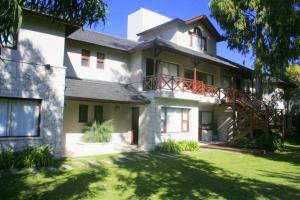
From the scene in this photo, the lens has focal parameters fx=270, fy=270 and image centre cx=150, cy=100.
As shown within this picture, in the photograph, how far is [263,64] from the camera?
782 inches

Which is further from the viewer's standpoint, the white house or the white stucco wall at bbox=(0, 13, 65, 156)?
the white house

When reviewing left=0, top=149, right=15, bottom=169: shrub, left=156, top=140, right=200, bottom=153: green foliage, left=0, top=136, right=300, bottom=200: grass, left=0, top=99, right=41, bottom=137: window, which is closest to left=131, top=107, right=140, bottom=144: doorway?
left=156, top=140, right=200, bottom=153: green foliage

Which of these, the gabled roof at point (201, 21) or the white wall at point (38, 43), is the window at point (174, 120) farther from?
the white wall at point (38, 43)

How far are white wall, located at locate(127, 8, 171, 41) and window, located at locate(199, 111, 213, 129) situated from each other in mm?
9467

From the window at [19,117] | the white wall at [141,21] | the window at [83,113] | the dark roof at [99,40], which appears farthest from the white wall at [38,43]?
the white wall at [141,21]

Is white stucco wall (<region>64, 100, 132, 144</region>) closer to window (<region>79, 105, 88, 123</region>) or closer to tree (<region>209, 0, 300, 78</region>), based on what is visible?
window (<region>79, 105, 88, 123</region>)

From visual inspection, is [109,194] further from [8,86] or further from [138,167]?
[8,86]

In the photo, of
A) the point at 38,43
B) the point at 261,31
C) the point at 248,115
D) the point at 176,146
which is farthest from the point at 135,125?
the point at 261,31

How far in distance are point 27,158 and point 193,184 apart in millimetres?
6368

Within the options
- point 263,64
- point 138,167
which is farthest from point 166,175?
point 263,64

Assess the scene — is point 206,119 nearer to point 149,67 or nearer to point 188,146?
point 188,146

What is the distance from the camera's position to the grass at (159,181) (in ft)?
24.7

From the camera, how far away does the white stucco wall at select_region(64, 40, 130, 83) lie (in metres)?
16.7

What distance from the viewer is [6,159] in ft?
33.1
